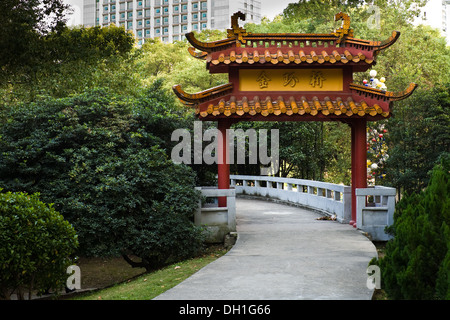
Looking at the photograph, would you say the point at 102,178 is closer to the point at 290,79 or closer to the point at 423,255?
the point at 290,79

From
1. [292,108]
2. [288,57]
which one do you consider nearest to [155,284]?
[292,108]

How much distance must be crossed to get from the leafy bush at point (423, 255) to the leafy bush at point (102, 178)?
5.61 meters

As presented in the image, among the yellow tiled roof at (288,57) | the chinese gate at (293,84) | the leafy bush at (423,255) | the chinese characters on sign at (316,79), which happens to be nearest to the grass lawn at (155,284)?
the chinese gate at (293,84)

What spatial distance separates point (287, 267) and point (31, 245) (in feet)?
13.3

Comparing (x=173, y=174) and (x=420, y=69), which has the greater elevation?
(x=420, y=69)

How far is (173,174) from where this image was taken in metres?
11.1

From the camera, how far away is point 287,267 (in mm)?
7789

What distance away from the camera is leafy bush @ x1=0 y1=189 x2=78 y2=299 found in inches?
274

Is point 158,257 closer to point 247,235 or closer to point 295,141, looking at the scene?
point 247,235

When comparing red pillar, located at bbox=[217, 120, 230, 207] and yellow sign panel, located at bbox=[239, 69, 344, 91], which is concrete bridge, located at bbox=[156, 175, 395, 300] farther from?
yellow sign panel, located at bbox=[239, 69, 344, 91]

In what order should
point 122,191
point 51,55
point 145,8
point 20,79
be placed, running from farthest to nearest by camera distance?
point 145,8
point 51,55
point 20,79
point 122,191

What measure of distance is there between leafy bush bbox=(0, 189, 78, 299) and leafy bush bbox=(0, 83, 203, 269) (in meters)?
1.88

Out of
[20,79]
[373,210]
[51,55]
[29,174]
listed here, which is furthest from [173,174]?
[51,55]

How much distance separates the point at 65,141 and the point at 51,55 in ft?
40.0
